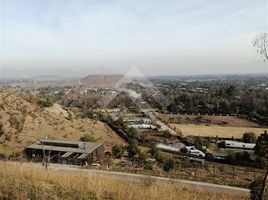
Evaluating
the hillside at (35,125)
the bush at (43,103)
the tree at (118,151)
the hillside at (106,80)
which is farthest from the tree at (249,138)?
the hillside at (106,80)

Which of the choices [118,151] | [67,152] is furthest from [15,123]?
[118,151]

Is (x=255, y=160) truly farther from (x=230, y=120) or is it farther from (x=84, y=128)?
(x=230, y=120)

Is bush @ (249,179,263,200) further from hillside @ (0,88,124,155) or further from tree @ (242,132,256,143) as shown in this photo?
tree @ (242,132,256,143)

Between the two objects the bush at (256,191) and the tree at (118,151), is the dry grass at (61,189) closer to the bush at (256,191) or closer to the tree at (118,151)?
the bush at (256,191)

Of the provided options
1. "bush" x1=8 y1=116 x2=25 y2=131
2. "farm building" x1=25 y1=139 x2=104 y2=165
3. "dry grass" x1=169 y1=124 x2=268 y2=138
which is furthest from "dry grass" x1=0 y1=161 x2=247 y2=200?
"dry grass" x1=169 y1=124 x2=268 y2=138

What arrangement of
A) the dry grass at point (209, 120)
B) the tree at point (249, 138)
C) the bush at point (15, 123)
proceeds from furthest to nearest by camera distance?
the dry grass at point (209, 120)
the tree at point (249, 138)
the bush at point (15, 123)

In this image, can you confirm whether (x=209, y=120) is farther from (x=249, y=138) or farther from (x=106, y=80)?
(x=106, y=80)
